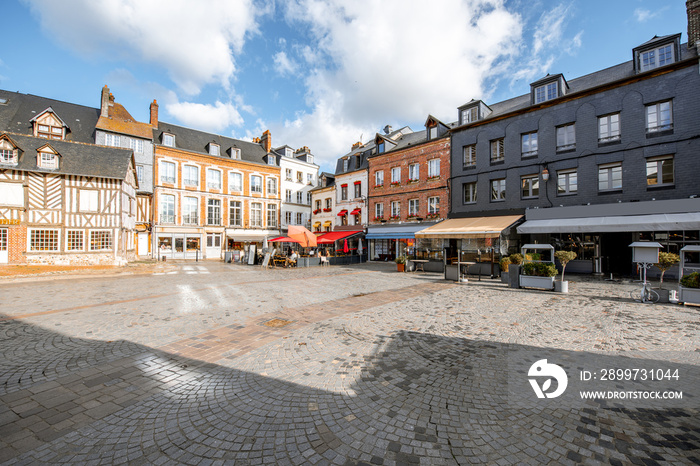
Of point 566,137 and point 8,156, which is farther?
point 8,156

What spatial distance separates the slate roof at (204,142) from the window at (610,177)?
28829 millimetres

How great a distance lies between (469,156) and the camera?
18500 mm

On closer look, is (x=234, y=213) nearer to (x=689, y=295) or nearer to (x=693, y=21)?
(x=689, y=295)

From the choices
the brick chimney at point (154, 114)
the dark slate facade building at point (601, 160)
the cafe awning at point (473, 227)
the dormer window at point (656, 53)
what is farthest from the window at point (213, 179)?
the dormer window at point (656, 53)

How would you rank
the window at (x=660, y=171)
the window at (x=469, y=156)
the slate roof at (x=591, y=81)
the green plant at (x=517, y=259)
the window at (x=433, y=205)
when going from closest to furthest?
the green plant at (x=517, y=259), the window at (x=660, y=171), the slate roof at (x=591, y=81), the window at (x=469, y=156), the window at (x=433, y=205)

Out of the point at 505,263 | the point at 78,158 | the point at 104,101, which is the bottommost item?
the point at 505,263

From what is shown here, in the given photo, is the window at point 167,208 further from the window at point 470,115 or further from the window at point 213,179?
the window at point 470,115

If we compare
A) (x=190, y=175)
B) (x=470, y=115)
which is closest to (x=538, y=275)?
(x=470, y=115)

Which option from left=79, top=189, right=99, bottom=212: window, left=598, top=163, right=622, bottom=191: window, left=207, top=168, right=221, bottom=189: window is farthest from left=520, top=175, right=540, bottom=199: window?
left=207, top=168, right=221, bottom=189: window

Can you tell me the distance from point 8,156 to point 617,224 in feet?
104

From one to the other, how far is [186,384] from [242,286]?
781cm

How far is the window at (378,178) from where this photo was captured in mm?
23391

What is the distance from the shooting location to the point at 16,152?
1711 cm

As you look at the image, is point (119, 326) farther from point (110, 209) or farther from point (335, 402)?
point (110, 209)
